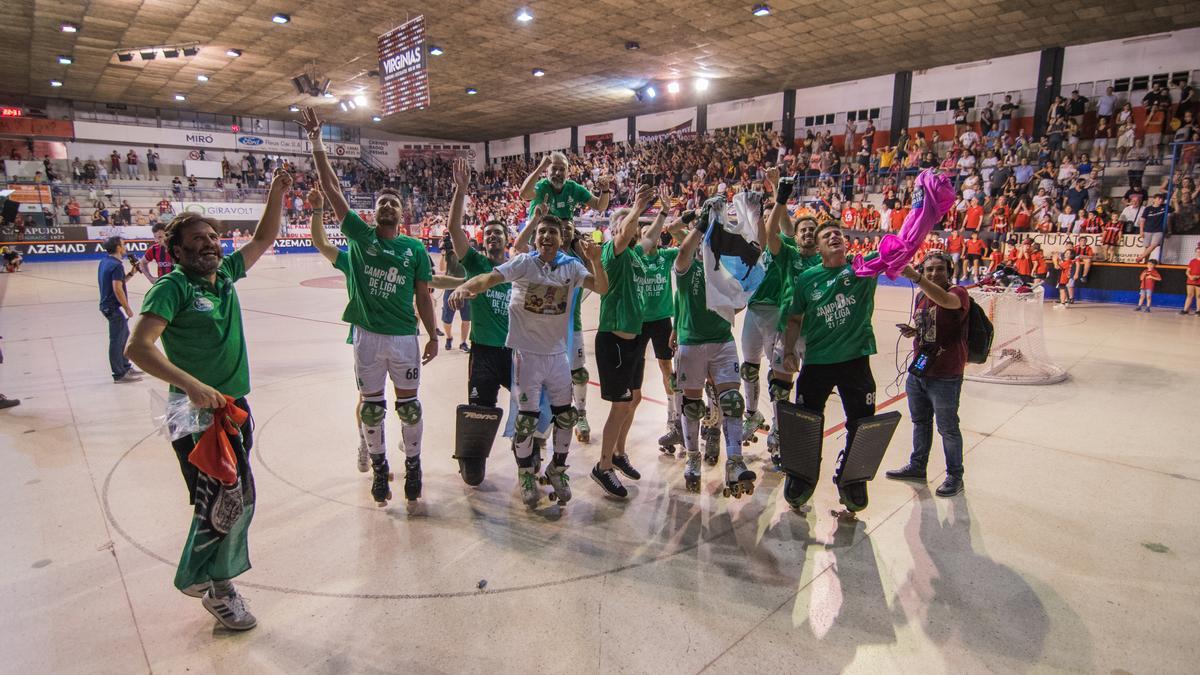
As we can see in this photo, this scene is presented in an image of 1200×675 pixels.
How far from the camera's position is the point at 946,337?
4.18 m

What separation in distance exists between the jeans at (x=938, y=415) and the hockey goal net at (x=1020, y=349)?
345cm

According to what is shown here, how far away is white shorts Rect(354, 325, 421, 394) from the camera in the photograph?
12.9 ft

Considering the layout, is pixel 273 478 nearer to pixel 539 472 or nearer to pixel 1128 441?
pixel 539 472

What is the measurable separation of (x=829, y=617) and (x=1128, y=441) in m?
4.15

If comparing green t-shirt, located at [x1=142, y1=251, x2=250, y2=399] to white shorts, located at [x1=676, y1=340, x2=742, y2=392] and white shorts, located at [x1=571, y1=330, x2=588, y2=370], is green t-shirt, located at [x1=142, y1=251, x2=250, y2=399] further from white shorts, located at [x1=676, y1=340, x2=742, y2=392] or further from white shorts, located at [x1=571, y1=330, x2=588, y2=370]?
white shorts, located at [x1=676, y1=340, x2=742, y2=392]

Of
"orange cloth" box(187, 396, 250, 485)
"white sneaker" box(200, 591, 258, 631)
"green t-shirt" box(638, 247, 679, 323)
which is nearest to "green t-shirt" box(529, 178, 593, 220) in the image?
"green t-shirt" box(638, 247, 679, 323)

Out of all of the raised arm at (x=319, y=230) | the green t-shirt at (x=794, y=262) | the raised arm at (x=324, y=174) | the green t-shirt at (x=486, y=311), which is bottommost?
the green t-shirt at (x=486, y=311)

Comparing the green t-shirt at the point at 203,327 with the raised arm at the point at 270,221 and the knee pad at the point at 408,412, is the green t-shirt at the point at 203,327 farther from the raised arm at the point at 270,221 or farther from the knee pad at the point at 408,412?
the knee pad at the point at 408,412

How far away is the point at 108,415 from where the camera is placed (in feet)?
19.2

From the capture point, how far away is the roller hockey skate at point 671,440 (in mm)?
4910

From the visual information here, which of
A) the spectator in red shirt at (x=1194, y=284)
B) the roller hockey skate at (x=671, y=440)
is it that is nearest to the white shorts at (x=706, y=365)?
the roller hockey skate at (x=671, y=440)

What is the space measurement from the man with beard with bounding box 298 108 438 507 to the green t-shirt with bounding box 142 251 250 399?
1.00m

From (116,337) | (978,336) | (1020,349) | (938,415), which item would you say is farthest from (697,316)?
(116,337)

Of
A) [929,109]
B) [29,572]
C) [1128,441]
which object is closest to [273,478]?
[29,572]
